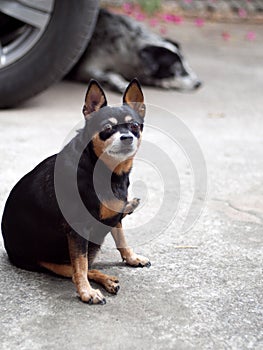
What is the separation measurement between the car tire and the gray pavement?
241 millimetres

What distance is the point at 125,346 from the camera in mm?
2189

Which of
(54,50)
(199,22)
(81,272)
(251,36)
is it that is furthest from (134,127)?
(199,22)

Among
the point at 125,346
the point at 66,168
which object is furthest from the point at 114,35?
the point at 125,346

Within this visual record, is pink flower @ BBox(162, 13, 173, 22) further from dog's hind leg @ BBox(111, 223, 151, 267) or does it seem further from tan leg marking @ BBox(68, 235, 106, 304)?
tan leg marking @ BBox(68, 235, 106, 304)

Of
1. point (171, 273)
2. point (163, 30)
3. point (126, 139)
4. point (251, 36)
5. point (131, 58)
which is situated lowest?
point (251, 36)

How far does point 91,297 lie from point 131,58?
11.6 ft

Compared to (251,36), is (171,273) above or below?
above

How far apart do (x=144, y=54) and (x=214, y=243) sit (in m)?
2.93

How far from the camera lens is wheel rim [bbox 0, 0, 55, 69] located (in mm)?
4691

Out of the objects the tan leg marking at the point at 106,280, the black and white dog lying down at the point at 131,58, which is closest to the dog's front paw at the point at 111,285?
the tan leg marking at the point at 106,280

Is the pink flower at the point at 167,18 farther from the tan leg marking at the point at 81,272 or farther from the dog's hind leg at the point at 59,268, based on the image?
the tan leg marking at the point at 81,272

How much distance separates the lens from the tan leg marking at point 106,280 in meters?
2.54

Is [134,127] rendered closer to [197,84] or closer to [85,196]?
[85,196]

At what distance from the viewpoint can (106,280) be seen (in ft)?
8.41
